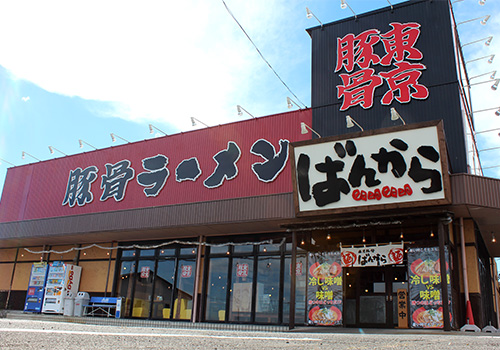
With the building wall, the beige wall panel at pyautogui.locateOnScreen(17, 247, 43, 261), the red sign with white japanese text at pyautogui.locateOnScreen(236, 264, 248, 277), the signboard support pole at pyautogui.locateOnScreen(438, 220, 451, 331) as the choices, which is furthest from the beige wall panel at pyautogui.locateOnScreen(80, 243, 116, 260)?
the signboard support pole at pyautogui.locateOnScreen(438, 220, 451, 331)

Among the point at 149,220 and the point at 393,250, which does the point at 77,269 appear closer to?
the point at 149,220

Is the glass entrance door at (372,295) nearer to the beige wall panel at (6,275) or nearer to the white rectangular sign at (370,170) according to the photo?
the white rectangular sign at (370,170)

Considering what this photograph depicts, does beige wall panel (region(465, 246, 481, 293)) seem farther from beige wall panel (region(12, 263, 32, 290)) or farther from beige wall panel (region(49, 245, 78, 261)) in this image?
beige wall panel (region(12, 263, 32, 290))

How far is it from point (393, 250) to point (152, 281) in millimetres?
7954

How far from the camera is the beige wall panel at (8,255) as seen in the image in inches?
699

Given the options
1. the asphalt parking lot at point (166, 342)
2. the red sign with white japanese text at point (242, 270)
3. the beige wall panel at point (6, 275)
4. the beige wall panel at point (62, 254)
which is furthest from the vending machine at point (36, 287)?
the asphalt parking lot at point (166, 342)

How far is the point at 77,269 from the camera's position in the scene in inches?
613

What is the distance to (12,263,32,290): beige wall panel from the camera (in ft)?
55.9

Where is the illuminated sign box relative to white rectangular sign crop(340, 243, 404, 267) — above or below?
above

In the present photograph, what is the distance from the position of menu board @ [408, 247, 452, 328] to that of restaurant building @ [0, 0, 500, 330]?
0.08 ft

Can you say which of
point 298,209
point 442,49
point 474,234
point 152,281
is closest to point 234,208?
point 298,209

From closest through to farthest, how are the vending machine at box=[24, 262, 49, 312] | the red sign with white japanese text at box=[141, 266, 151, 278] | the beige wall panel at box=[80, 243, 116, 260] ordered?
the red sign with white japanese text at box=[141, 266, 151, 278]
the vending machine at box=[24, 262, 49, 312]
the beige wall panel at box=[80, 243, 116, 260]

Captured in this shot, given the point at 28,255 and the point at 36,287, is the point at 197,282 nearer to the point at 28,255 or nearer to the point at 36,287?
the point at 36,287

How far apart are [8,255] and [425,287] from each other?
52.9 feet
